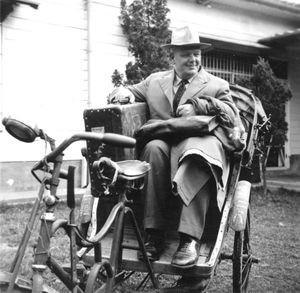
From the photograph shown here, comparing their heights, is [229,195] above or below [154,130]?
below

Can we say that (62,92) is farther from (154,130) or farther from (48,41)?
(154,130)

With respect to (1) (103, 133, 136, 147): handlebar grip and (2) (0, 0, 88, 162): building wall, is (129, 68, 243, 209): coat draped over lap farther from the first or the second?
(2) (0, 0, 88, 162): building wall

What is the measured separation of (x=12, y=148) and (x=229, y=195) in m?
5.29

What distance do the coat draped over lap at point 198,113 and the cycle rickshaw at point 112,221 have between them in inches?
6.9

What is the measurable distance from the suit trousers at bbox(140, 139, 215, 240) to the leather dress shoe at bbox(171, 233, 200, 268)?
0.05m

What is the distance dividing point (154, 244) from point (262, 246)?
2938mm

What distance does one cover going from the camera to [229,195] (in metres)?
3.49

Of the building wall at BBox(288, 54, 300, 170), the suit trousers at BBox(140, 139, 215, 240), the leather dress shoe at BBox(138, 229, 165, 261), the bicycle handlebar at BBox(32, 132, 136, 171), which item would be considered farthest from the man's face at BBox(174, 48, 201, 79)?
the building wall at BBox(288, 54, 300, 170)

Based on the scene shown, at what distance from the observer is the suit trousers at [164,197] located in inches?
119

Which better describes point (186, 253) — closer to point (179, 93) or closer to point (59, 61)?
point (179, 93)

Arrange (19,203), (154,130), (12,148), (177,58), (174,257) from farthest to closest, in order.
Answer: (12,148), (19,203), (177,58), (154,130), (174,257)

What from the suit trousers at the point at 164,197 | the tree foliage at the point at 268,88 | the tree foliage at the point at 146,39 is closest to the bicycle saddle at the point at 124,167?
the suit trousers at the point at 164,197

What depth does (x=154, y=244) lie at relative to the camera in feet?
10.4

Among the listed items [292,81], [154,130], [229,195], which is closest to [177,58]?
[154,130]
